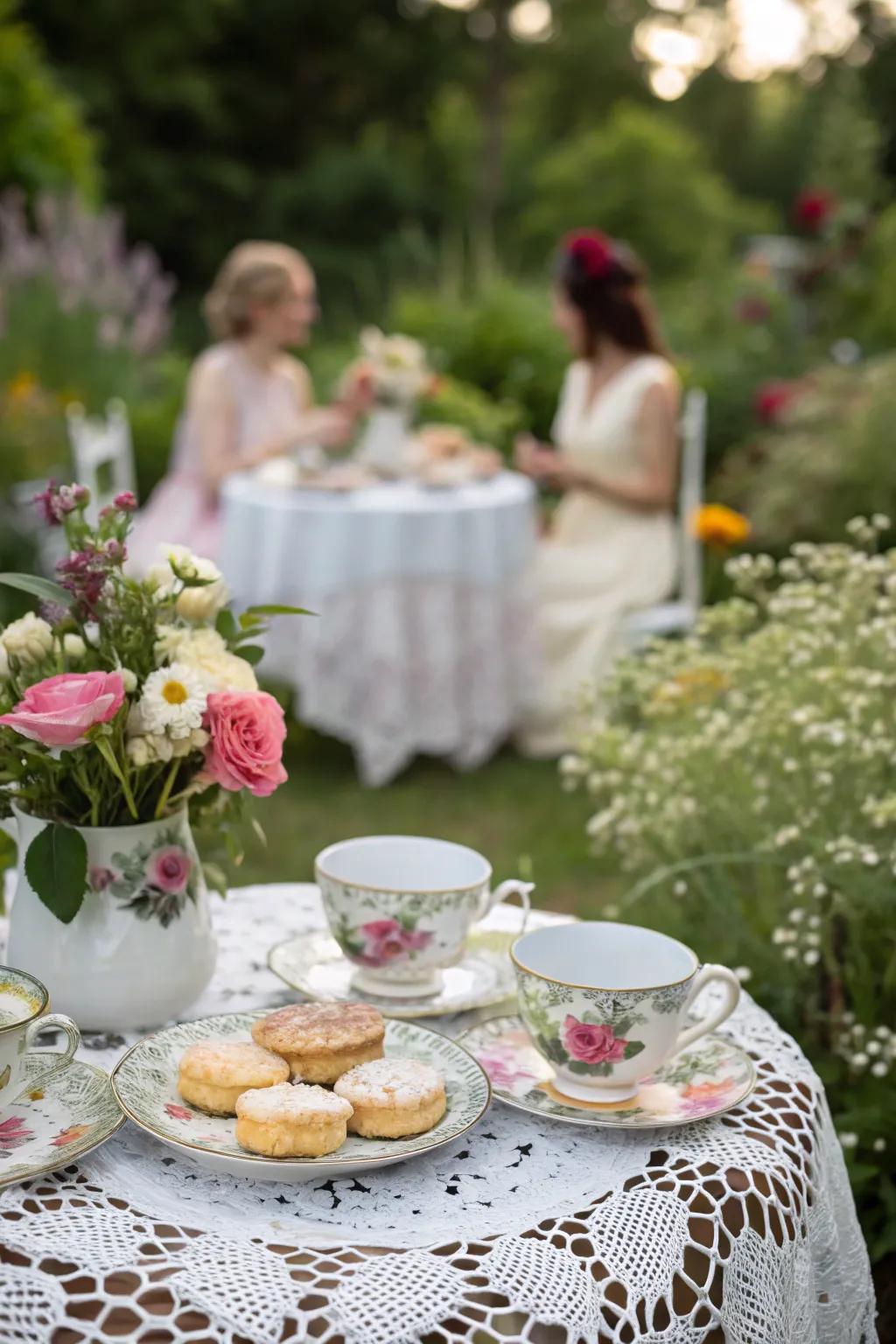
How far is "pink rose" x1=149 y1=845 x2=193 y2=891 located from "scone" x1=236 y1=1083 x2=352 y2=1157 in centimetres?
28

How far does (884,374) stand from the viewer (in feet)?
19.1

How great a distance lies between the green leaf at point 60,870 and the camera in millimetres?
1258

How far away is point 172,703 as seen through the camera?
1240 mm

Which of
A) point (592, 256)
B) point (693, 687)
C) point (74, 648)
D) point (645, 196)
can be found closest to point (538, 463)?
point (592, 256)

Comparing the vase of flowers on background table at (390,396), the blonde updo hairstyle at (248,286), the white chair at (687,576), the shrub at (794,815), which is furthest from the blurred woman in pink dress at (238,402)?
the shrub at (794,815)

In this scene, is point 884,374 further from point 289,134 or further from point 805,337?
point 289,134

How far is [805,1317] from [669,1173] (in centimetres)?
20

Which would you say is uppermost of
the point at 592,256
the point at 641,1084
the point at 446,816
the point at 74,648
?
the point at 592,256

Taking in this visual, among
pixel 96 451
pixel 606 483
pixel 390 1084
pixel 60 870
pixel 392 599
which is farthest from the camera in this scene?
pixel 606 483

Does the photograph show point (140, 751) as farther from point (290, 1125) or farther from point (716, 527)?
point (716, 527)

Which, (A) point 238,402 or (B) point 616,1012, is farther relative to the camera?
(A) point 238,402

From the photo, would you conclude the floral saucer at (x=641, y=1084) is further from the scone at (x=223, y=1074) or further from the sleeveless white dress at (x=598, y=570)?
the sleeveless white dress at (x=598, y=570)

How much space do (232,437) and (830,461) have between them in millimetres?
2440

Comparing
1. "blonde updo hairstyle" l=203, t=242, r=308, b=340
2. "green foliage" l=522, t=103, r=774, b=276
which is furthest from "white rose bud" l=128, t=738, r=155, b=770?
"green foliage" l=522, t=103, r=774, b=276
